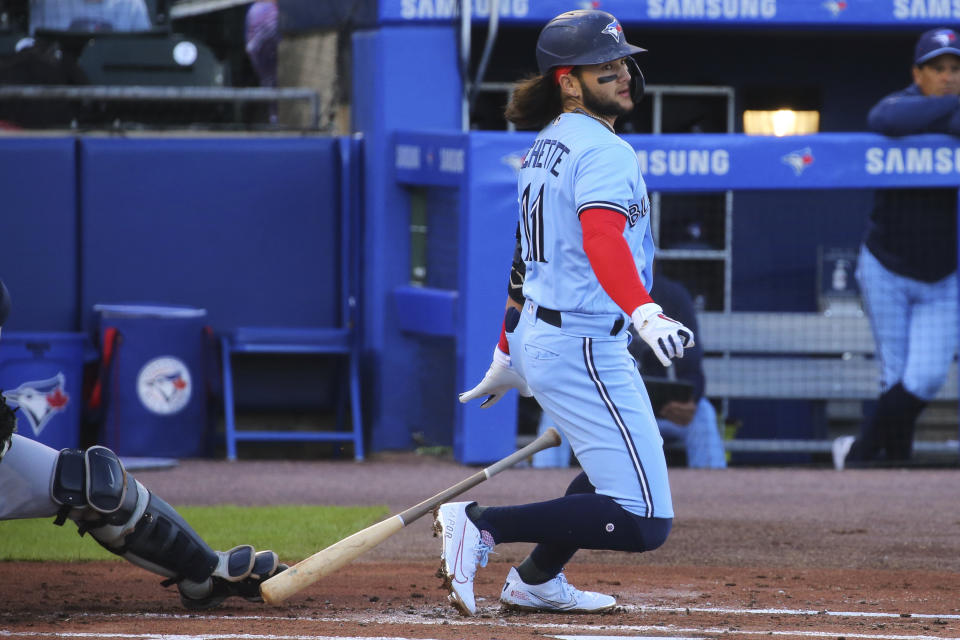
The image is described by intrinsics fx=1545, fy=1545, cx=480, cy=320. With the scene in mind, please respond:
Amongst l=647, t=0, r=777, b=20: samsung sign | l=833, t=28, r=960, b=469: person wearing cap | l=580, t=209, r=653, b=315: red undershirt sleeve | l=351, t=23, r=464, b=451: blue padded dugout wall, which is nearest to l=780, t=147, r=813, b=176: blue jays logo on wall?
l=833, t=28, r=960, b=469: person wearing cap

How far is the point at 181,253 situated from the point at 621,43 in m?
5.76

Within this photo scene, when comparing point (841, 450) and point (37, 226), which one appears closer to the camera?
point (841, 450)

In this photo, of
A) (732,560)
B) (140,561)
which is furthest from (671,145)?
(140,561)

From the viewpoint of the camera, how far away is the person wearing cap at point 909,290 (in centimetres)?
865

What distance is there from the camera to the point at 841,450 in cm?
896

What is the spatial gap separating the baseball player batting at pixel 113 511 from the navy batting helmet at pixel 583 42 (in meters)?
1.68

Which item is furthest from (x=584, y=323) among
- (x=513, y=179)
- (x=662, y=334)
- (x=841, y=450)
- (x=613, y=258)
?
(x=841, y=450)

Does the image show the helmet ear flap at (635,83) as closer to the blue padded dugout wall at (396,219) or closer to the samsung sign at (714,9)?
the blue padded dugout wall at (396,219)

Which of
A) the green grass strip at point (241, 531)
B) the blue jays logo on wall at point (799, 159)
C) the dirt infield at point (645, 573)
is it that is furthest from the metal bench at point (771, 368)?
the green grass strip at point (241, 531)

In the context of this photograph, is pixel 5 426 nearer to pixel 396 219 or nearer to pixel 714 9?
pixel 396 219

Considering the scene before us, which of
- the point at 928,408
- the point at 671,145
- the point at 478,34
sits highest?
the point at 478,34

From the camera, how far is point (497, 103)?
1114cm

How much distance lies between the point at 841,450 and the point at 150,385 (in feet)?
13.3

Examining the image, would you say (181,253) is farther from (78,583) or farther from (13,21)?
(78,583)
